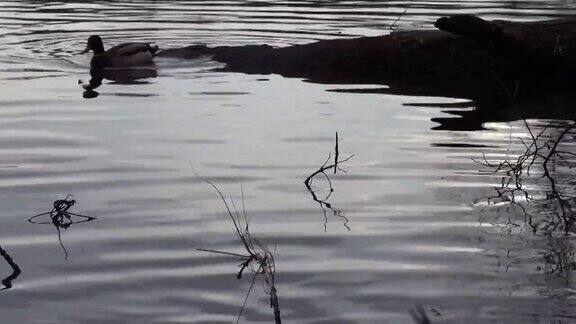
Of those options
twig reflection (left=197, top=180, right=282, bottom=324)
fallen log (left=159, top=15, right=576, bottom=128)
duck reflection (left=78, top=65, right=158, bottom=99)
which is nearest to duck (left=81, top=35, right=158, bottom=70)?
duck reflection (left=78, top=65, right=158, bottom=99)

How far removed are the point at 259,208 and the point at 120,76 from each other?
8.72m

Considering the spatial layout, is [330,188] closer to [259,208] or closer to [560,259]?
[259,208]

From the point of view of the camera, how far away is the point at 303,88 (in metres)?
14.2

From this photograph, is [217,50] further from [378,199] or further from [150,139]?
[378,199]

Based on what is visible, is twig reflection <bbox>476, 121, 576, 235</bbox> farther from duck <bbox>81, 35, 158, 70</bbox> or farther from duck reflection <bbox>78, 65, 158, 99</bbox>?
duck <bbox>81, 35, 158, 70</bbox>

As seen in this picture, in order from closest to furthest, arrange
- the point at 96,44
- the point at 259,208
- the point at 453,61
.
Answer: the point at 259,208 → the point at 453,61 → the point at 96,44

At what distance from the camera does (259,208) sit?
781cm

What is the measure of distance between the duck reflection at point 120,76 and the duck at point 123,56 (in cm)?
11

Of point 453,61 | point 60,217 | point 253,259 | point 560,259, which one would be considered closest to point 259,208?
point 60,217

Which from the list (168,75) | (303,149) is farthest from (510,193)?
(168,75)

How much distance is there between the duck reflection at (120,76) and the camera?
14971 mm

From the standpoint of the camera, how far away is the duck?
53.8ft

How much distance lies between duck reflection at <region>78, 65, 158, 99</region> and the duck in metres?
0.11

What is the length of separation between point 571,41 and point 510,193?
594cm
